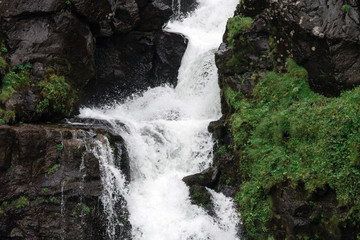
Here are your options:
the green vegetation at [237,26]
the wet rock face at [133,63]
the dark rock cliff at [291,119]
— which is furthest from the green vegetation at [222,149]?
the wet rock face at [133,63]

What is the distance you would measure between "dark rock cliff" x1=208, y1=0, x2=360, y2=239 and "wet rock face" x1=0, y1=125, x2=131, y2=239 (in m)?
3.80

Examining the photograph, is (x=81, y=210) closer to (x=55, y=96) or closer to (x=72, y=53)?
(x=55, y=96)

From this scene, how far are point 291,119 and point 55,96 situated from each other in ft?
24.1

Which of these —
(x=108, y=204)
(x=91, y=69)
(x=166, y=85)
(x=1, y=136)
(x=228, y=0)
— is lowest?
(x=108, y=204)

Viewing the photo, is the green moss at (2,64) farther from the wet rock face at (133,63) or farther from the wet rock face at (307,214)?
the wet rock face at (307,214)

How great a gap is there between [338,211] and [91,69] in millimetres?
9969

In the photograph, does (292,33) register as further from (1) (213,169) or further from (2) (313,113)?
(1) (213,169)

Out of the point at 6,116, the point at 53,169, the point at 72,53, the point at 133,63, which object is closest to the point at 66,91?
the point at 72,53

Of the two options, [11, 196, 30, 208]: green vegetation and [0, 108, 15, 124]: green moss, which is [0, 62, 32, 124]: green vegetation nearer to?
[0, 108, 15, 124]: green moss

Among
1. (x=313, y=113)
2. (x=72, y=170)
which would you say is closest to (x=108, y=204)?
(x=72, y=170)

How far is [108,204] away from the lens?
932 cm

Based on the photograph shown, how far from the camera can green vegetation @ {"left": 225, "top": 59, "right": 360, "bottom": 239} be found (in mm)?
7789

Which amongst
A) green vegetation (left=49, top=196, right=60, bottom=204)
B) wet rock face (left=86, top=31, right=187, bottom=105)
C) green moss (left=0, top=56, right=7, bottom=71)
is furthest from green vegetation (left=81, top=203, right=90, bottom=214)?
wet rock face (left=86, top=31, right=187, bottom=105)

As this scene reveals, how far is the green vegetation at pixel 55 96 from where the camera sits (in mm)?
10961
